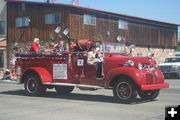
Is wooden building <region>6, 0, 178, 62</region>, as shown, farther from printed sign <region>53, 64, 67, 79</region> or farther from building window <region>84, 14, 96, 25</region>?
printed sign <region>53, 64, 67, 79</region>

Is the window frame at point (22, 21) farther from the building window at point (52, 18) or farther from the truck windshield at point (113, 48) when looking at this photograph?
the truck windshield at point (113, 48)

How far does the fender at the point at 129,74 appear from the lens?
32.2ft

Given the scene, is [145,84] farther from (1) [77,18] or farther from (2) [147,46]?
(2) [147,46]

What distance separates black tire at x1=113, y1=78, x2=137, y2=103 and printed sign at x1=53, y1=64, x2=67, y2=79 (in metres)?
2.28

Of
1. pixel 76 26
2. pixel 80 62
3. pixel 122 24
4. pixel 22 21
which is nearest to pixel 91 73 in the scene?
pixel 80 62

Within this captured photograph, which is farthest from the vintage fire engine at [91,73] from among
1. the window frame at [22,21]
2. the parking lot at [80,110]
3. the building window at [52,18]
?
the window frame at [22,21]

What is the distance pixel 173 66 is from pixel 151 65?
14.5 m

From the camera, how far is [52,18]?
3209 centimetres

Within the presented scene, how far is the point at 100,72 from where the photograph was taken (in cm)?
1103

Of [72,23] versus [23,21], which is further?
[23,21]

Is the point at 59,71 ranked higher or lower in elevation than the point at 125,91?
higher

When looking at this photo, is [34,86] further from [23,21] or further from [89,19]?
[23,21]

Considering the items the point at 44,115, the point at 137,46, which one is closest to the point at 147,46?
the point at 137,46

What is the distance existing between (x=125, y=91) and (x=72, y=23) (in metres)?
21.4
